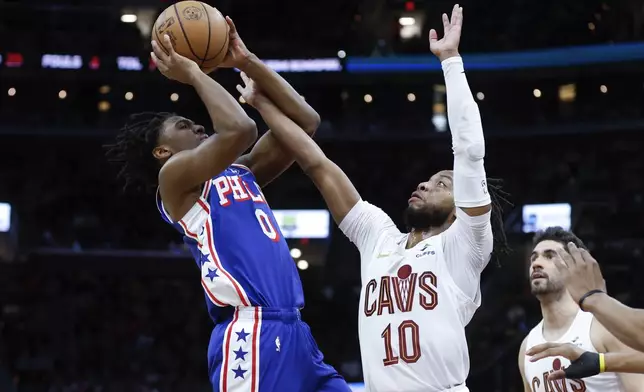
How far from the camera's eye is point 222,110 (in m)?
4.27

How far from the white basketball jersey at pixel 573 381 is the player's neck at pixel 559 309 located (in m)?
0.05

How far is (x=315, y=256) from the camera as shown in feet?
64.1

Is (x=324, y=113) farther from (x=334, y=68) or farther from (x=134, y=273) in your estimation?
(x=134, y=273)

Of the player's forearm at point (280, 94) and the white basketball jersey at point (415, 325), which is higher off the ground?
the player's forearm at point (280, 94)

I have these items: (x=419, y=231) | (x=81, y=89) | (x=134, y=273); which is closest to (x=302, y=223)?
(x=134, y=273)

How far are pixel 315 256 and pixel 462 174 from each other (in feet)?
50.8

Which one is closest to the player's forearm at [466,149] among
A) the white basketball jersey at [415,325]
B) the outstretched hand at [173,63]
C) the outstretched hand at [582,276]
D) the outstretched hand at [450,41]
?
the outstretched hand at [450,41]

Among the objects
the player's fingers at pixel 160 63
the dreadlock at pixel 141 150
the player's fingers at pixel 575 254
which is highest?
the player's fingers at pixel 160 63

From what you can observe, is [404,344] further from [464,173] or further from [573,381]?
[573,381]

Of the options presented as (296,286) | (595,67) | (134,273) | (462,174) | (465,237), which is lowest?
(134,273)

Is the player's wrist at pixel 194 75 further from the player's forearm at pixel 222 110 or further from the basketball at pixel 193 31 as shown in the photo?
the basketball at pixel 193 31

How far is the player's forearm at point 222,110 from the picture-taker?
4.23 metres

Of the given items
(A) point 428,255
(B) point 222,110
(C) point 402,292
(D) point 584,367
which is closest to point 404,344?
(C) point 402,292

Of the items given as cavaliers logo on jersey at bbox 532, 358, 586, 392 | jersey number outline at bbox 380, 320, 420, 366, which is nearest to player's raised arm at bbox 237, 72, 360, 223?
jersey number outline at bbox 380, 320, 420, 366
